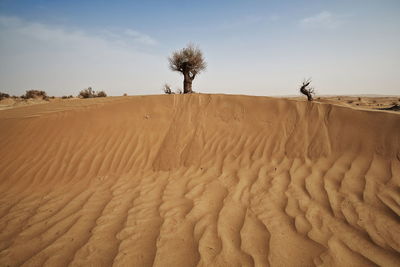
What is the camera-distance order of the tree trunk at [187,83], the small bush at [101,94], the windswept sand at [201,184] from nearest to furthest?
the windswept sand at [201,184]
the tree trunk at [187,83]
the small bush at [101,94]

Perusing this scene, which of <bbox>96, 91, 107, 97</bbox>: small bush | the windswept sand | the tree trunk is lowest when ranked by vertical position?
the windswept sand

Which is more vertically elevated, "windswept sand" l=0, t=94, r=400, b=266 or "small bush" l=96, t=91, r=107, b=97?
"small bush" l=96, t=91, r=107, b=97

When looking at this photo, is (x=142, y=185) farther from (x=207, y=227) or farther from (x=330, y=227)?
(x=330, y=227)

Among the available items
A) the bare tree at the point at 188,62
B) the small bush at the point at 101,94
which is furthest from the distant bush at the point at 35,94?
the bare tree at the point at 188,62

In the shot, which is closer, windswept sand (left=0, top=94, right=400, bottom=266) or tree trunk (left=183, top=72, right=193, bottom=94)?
windswept sand (left=0, top=94, right=400, bottom=266)

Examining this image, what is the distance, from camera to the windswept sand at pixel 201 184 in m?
2.14

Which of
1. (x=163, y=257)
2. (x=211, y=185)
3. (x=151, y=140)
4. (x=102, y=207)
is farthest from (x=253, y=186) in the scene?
(x=151, y=140)

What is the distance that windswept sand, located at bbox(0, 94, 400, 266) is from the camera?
2143mm

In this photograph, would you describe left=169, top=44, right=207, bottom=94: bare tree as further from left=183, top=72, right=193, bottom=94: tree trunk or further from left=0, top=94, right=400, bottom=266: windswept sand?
left=0, top=94, right=400, bottom=266: windswept sand

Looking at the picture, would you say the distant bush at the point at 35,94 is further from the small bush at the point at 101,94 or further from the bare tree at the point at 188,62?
the bare tree at the point at 188,62

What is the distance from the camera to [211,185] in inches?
138

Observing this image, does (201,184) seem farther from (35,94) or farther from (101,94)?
(35,94)

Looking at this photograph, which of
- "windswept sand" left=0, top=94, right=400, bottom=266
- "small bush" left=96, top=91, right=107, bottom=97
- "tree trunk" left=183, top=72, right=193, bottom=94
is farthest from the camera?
"small bush" left=96, top=91, right=107, bottom=97

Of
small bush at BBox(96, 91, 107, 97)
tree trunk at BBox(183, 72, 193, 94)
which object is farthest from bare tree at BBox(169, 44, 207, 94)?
small bush at BBox(96, 91, 107, 97)
